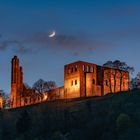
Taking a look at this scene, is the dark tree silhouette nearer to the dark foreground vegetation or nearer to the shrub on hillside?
the dark foreground vegetation

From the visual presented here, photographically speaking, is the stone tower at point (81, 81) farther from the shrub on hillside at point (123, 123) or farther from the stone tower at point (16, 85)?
the shrub on hillside at point (123, 123)

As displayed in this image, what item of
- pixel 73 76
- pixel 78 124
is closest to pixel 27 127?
pixel 78 124

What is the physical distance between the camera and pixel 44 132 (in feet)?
290

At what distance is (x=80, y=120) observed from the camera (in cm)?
8981

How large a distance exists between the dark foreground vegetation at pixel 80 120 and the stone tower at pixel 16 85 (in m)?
18.8

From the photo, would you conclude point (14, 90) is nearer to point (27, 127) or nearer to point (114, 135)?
point (27, 127)

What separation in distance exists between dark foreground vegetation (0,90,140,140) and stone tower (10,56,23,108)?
1881 cm

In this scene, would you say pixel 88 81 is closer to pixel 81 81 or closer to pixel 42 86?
pixel 81 81

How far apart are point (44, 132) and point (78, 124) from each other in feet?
20.5

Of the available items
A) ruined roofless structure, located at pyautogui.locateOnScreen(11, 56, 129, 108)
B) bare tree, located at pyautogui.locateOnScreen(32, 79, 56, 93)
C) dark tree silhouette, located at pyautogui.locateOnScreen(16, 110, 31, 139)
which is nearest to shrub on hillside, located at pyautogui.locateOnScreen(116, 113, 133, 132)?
dark tree silhouette, located at pyautogui.locateOnScreen(16, 110, 31, 139)

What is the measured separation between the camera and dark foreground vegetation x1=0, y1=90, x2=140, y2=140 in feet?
258

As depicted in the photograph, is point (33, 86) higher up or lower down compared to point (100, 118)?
higher up

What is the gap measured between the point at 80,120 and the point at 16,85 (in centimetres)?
3967

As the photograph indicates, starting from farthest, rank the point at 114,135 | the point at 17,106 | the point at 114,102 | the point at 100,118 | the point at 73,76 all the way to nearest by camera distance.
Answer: the point at 17,106, the point at 73,76, the point at 114,102, the point at 100,118, the point at 114,135
